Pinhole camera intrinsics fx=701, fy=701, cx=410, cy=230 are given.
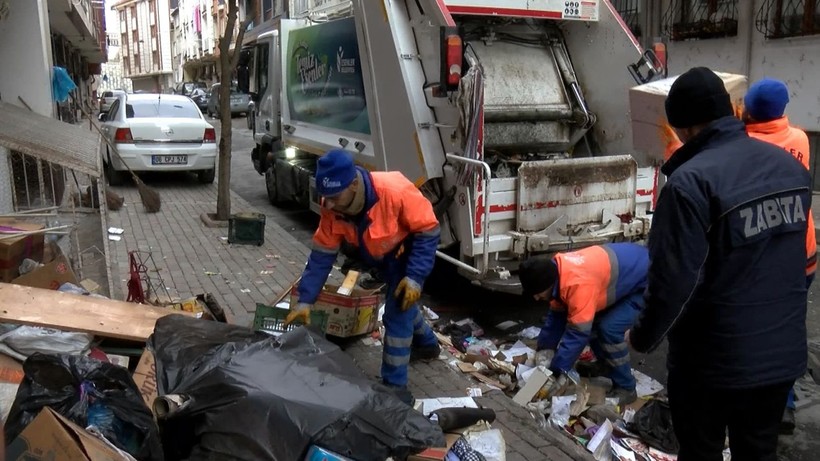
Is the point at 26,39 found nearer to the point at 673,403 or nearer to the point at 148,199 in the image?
the point at 148,199

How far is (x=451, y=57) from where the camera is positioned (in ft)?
15.6

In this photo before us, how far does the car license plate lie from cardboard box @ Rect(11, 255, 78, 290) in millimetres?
6522

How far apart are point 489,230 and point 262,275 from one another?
7.35ft

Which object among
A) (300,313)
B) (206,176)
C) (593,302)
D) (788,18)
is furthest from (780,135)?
(206,176)

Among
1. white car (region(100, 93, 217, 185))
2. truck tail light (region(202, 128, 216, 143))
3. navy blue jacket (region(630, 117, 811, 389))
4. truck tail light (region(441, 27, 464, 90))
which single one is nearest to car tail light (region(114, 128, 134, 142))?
white car (region(100, 93, 217, 185))

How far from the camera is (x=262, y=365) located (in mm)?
2590

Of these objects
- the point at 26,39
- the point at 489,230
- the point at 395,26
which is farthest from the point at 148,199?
the point at 489,230

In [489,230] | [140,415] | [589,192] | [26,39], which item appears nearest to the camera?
[140,415]

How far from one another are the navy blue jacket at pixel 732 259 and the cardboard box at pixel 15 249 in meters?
3.63

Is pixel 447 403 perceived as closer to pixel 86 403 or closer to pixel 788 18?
pixel 86 403

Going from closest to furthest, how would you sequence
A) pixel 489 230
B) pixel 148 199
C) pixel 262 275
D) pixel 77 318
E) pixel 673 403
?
pixel 673 403
pixel 77 318
pixel 489 230
pixel 262 275
pixel 148 199

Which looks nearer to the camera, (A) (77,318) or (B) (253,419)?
(B) (253,419)

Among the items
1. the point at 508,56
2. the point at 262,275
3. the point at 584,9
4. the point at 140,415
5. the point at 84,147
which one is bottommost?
the point at 262,275

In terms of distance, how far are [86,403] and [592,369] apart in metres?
2.83
